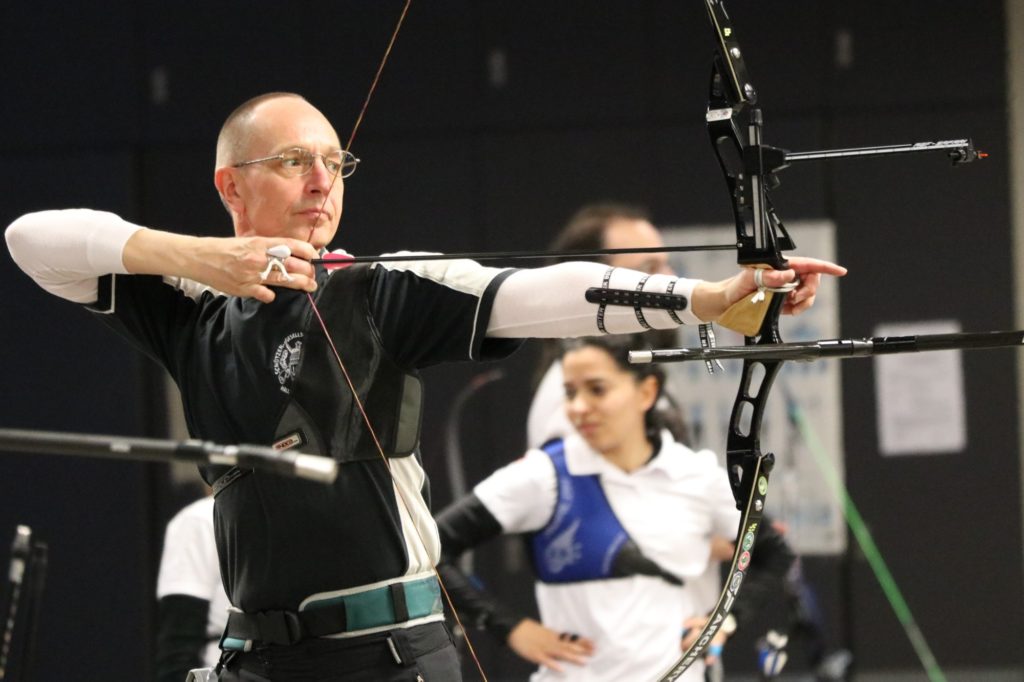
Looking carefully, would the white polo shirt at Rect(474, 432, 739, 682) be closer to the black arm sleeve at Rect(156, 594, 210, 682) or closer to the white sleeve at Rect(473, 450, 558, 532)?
the white sleeve at Rect(473, 450, 558, 532)

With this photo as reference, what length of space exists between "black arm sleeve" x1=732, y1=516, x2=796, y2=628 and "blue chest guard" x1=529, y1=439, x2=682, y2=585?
0.21m

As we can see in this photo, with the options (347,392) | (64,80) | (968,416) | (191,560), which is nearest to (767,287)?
(347,392)

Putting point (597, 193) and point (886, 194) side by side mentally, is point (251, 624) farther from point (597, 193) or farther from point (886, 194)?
point (886, 194)

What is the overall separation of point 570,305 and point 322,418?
367mm

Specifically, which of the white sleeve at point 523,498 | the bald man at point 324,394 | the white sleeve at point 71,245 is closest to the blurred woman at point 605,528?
the white sleeve at point 523,498

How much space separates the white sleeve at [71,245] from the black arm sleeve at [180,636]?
996mm

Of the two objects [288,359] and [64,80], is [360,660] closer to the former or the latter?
[288,359]

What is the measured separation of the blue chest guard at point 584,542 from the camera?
294 cm

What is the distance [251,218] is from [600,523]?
50.6 inches

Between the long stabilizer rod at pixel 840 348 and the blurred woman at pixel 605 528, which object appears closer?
the long stabilizer rod at pixel 840 348

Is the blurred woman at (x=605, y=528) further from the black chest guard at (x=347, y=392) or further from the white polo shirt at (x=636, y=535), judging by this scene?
the black chest guard at (x=347, y=392)

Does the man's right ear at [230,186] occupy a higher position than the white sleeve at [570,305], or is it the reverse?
the man's right ear at [230,186]

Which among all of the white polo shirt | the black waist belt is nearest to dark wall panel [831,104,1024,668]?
the white polo shirt

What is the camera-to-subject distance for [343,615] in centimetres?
177
